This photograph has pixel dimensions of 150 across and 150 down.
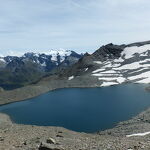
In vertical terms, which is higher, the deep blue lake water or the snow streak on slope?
the snow streak on slope

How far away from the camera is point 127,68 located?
173 metres

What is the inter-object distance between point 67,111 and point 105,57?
111380mm

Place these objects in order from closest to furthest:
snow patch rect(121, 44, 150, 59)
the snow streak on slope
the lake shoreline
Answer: the lake shoreline
the snow streak on slope
snow patch rect(121, 44, 150, 59)

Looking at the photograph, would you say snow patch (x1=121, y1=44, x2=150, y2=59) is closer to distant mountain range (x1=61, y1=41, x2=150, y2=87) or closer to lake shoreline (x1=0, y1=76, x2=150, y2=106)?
distant mountain range (x1=61, y1=41, x2=150, y2=87)

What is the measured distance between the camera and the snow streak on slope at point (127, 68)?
157 metres

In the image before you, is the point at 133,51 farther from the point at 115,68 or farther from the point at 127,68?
the point at 127,68

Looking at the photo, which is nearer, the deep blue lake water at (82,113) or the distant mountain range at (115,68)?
the deep blue lake water at (82,113)

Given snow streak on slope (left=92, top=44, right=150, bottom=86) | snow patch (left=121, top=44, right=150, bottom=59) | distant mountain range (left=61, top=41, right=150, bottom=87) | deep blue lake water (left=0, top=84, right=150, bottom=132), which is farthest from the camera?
snow patch (left=121, top=44, right=150, bottom=59)

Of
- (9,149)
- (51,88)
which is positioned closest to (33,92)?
(51,88)

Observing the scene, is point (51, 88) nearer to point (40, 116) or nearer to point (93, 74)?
point (93, 74)

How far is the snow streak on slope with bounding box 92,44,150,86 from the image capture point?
6181 inches

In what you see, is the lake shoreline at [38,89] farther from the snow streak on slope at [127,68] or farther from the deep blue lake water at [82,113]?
the deep blue lake water at [82,113]

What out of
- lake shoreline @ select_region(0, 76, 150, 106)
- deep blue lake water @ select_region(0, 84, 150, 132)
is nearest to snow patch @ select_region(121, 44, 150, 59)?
lake shoreline @ select_region(0, 76, 150, 106)

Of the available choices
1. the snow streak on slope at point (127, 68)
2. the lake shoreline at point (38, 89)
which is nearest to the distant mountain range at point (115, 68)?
the snow streak on slope at point (127, 68)
